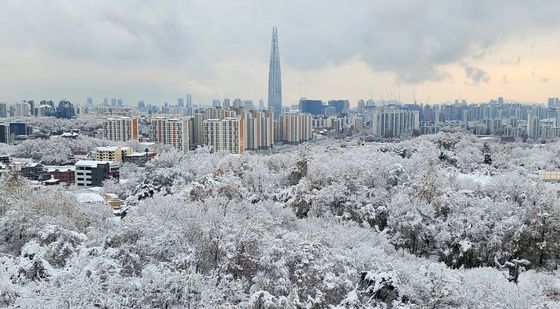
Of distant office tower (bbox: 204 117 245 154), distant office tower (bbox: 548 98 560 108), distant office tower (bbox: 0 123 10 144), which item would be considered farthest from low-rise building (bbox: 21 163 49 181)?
distant office tower (bbox: 548 98 560 108)

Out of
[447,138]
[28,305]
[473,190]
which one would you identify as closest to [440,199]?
[473,190]

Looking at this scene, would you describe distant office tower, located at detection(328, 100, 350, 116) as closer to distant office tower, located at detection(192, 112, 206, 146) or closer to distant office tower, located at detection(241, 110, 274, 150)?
distant office tower, located at detection(241, 110, 274, 150)

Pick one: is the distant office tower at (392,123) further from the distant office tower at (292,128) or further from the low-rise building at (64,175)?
the low-rise building at (64,175)

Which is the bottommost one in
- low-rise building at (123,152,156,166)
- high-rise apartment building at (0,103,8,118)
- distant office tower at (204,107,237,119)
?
low-rise building at (123,152,156,166)

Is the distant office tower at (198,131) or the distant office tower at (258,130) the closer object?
the distant office tower at (198,131)

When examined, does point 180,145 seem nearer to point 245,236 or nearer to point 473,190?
point 473,190

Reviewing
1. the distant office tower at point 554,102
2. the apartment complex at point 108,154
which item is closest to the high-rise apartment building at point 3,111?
the apartment complex at point 108,154
